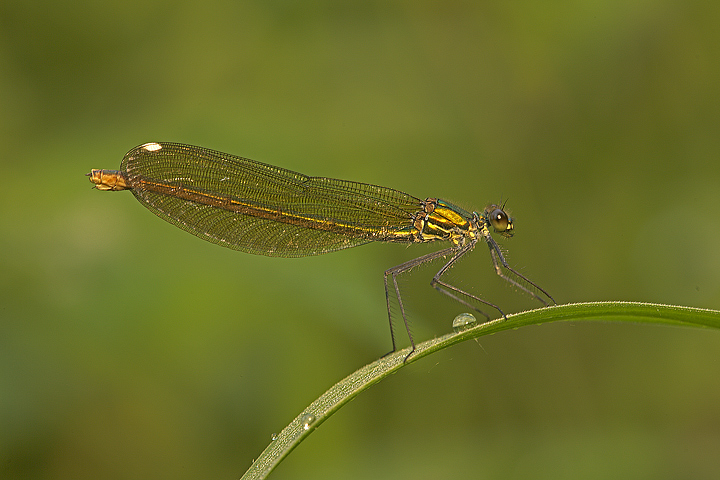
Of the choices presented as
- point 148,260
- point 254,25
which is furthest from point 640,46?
point 148,260

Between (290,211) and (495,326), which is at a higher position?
(290,211)

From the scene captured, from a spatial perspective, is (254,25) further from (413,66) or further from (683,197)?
(683,197)

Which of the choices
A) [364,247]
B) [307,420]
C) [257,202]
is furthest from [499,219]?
[307,420]

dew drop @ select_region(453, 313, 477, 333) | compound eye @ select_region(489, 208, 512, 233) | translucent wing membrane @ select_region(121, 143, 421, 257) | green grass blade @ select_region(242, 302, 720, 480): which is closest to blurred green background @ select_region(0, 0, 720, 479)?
translucent wing membrane @ select_region(121, 143, 421, 257)

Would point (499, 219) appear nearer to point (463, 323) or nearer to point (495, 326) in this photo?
point (463, 323)

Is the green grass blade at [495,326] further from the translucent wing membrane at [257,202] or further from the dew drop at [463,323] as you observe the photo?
the translucent wing membrane at [257,202]

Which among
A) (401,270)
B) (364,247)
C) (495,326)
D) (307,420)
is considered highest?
(364,247)

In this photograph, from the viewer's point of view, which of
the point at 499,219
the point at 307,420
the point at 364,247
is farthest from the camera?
the point at 364,247
